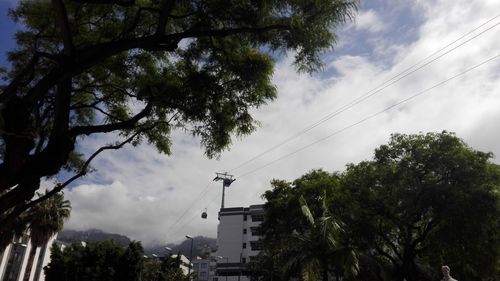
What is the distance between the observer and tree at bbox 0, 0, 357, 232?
7469 mm

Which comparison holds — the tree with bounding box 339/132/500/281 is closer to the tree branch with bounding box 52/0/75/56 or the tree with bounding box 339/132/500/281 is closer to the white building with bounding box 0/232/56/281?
the tree branch with bounding box 52/0/75/56

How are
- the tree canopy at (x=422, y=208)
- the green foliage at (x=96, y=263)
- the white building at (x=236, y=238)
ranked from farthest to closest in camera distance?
the white building at (x=236, y=238) → the green foliage at (x=96, y=263) → the tree canopy at (x=422, y=208)

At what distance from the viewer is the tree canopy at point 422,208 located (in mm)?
24391

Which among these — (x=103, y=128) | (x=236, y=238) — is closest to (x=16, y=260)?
(x=103, y=128)

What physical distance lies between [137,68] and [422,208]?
20185 mm

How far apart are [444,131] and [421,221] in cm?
621

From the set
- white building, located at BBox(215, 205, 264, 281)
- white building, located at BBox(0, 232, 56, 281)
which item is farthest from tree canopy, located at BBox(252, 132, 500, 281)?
white building, located at BBox(215, 205, 264, 281)

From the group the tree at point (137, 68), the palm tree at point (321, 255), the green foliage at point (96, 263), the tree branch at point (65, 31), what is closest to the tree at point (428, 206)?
the palm tree at point (321, 255)

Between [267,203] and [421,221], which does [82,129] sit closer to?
[421,221]

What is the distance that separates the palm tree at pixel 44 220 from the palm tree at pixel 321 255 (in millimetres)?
27699

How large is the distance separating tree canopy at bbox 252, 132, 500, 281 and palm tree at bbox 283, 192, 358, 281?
4470 mm

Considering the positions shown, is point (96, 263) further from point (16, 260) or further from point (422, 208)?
point (422, 208)

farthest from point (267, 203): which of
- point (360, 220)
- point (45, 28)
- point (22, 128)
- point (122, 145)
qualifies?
point (22, 128)

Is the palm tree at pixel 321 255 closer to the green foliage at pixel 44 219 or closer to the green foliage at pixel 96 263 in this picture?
the green foliage at pixel 44 219
